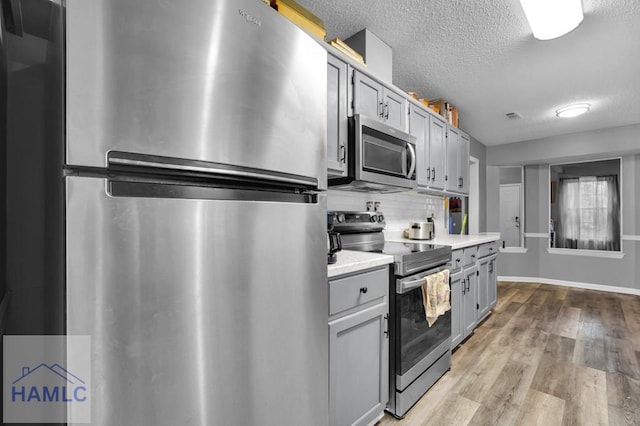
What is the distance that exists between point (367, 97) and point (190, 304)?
181cm

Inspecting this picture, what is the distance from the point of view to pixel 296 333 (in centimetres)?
98

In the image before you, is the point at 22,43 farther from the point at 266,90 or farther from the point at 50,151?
the point at 266,90

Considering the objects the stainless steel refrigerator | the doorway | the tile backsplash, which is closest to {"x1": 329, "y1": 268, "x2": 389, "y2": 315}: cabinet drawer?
the stainless steel refrigerator

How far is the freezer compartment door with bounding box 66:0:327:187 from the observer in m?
0.59

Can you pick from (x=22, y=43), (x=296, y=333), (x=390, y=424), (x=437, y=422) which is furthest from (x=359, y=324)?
(x=22, y=43)

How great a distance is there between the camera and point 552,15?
1.80 metres

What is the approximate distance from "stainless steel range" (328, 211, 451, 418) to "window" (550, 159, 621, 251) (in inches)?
178

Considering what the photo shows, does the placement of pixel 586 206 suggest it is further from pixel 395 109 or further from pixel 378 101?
pixel 378 101

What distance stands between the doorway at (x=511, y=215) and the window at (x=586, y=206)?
50cm

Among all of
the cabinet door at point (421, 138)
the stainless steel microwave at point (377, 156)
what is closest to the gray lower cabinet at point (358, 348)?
the stainless steel microwave at point (377, 156)

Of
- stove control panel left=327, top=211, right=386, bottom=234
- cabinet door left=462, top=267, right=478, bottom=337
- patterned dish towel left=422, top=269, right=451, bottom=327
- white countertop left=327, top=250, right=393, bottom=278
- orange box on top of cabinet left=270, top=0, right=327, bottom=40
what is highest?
orange box on top of cabinet left=270, top=0, right=327, bottom=40

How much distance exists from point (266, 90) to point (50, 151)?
0.56 m

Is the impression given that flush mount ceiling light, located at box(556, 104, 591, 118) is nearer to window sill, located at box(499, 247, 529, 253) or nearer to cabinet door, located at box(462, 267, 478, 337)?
cabinet door, located at box(462, 267, 478, 337)

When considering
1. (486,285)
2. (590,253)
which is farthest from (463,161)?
(590,253)
